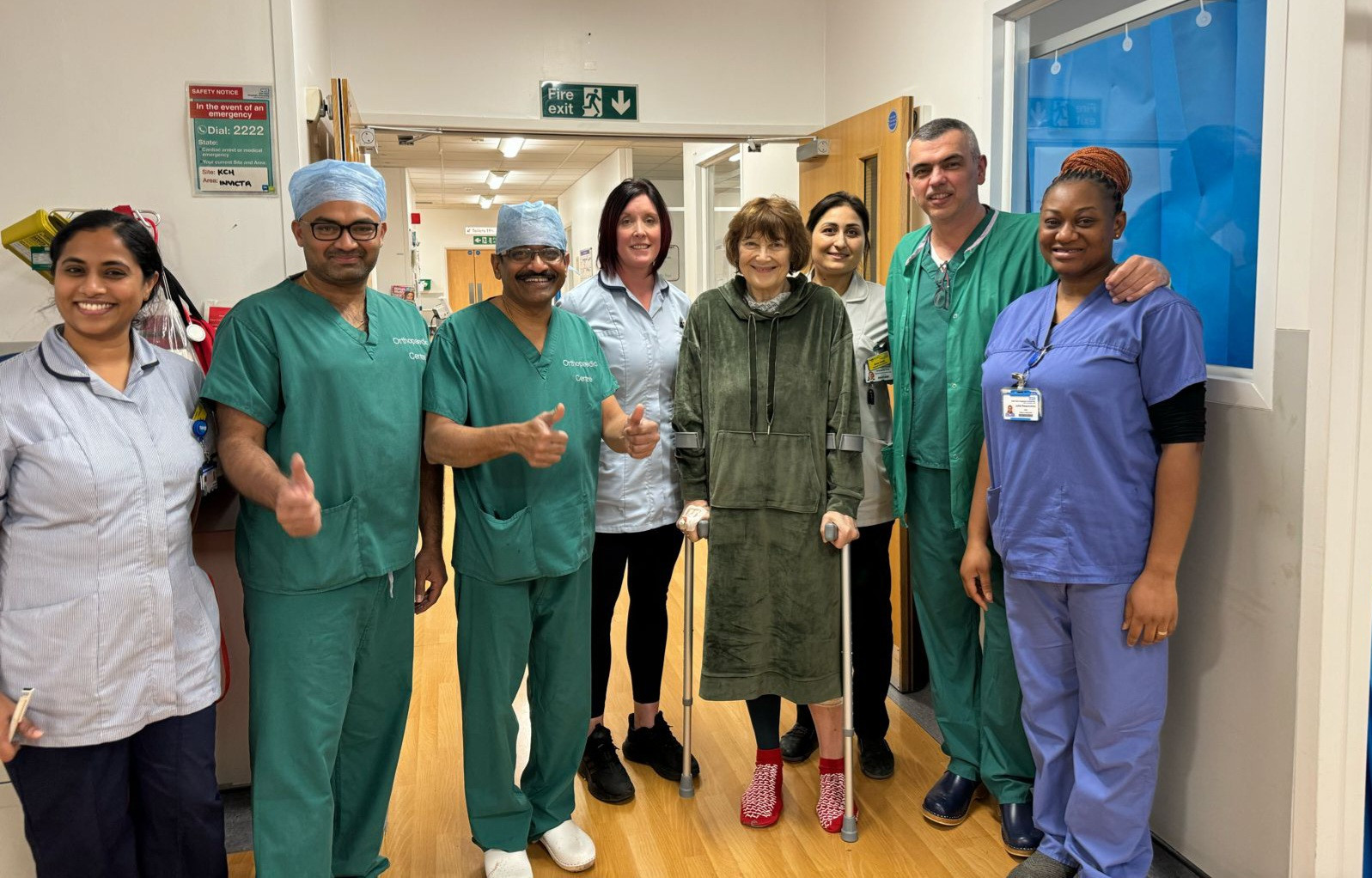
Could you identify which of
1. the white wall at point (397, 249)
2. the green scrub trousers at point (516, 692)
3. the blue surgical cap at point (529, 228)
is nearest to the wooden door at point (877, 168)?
the blue surgical cap at point (529, 228)

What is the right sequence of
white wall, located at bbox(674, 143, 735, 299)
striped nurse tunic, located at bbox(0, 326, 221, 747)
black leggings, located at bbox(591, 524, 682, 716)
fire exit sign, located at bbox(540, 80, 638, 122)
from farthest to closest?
1. white wall, located at bbox(674, 143, 735, 299)
2. fire exit sign, located at bbox(540, 80, 638, 122)
3. black leggings, located at bbox(591, 524, 682, 716)
4. striped nurse tunic, located at bbox(0, 326, 221, 747)

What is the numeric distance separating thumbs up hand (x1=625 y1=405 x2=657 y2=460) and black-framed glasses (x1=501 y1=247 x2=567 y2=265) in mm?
386

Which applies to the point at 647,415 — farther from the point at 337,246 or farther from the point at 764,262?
the point at 337,246

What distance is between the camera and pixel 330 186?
1.92 metres

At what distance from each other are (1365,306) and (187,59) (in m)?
2.74

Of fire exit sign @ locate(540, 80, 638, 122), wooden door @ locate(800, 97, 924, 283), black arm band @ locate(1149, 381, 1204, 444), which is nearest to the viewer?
black arm band @ locate(1149, 381, 1204, 444)

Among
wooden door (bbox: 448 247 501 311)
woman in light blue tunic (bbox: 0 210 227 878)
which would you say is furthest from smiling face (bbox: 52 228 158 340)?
wooden door (bbox: 448 247 501 311)

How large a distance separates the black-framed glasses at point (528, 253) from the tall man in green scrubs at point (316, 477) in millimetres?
275

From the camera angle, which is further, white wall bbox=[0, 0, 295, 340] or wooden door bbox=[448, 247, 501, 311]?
wooden door bbox=[448, 247, 501, 311]

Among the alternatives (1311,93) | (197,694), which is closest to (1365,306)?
(1311,93)

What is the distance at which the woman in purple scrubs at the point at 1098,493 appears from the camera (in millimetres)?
2027

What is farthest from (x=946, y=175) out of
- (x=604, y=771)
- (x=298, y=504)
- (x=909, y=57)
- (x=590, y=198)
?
(x=590, y=198)

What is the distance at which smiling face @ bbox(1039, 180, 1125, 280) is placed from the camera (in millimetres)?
2070

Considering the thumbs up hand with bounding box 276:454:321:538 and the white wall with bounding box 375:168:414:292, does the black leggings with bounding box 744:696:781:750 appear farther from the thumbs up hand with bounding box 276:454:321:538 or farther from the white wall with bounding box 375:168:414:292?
the white wall with bounding box 375:168:414:292
